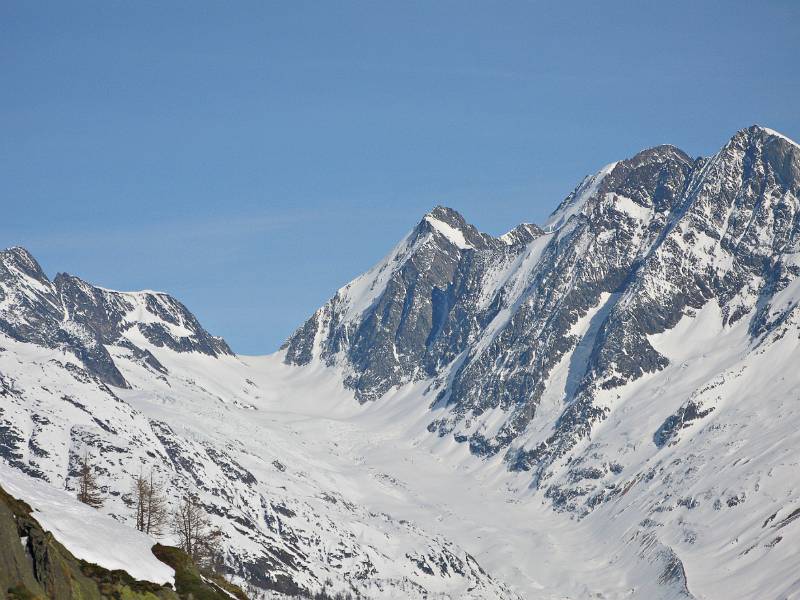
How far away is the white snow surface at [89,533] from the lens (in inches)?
3649

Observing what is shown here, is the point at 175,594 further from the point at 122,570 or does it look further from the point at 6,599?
the point at 6,599

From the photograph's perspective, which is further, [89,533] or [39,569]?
[89,533]

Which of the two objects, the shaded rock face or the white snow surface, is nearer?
the shaded rock face

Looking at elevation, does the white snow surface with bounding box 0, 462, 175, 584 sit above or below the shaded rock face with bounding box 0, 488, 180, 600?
above

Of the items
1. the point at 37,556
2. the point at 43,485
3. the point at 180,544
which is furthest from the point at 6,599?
the point at 180,544

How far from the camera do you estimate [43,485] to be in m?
108

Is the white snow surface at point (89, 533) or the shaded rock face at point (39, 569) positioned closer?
the shaded rock face at point (39, 569)

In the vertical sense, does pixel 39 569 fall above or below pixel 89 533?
below

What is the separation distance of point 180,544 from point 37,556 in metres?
63.0

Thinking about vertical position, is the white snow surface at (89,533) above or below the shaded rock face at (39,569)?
above

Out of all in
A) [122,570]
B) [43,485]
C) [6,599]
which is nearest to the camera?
[6,599]

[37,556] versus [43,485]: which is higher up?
[43,485]

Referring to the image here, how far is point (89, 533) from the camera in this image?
95.8 meters

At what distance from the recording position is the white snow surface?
92688 millimetres
